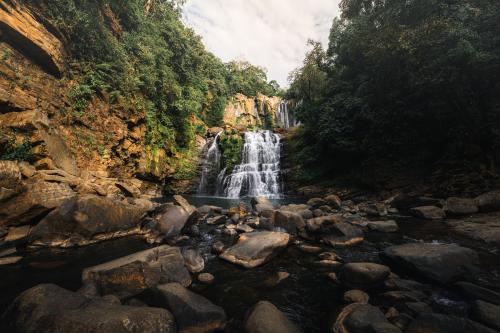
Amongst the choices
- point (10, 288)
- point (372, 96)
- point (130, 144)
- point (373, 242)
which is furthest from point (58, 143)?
point (372, 96)

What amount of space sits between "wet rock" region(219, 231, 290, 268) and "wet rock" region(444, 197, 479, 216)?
25.2ft

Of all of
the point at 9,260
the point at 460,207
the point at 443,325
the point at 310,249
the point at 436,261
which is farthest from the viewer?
the point at 460,207

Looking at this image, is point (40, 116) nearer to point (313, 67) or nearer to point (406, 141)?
point (406, 141)

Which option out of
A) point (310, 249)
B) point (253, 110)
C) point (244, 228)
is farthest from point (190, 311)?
point (253, 110)

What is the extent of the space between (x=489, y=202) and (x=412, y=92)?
7197 mm

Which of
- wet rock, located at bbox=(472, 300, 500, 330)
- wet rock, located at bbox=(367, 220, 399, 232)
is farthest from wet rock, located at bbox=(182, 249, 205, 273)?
wet rock, located at bbox=(367, 220, 399, 232)

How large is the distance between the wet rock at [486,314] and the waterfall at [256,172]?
652 inches

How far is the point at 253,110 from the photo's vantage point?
4112 cm

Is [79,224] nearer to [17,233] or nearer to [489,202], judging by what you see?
[17,233]

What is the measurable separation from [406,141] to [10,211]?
699 inches

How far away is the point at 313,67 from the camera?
23.0 meters

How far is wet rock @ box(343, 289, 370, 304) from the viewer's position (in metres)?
3.55

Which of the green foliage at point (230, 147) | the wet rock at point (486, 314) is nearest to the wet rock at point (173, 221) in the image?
the wet rock at point (486, 314)

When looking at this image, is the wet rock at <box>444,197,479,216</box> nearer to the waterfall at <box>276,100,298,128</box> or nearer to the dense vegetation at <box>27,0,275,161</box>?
the dense vegetation at <box>27,0,275,161</box>
